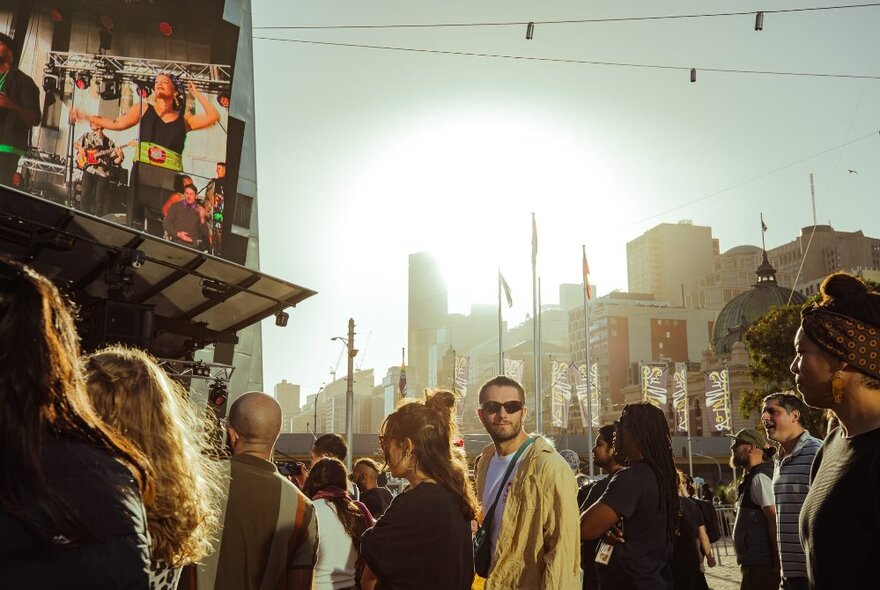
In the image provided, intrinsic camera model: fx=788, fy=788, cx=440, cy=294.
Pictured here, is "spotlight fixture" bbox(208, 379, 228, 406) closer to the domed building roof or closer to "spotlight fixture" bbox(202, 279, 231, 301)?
"spotlight fixture" bbox(202, 279, 231, 301)

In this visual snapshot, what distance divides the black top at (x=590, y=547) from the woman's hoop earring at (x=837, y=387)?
9.85 ft

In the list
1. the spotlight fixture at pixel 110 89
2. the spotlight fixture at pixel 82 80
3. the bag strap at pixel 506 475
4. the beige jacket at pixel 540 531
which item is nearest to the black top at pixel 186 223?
the spotlight fixture at pixel 110 89

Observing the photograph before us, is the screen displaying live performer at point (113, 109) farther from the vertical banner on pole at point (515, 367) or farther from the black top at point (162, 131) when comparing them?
the vertical banner on pole at point (515, 367)

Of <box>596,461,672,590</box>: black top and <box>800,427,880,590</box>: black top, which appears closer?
<box>800,427,880,590</box>: black top

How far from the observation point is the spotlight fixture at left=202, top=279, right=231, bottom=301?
1413cm

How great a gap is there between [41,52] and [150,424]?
2026 centimetres

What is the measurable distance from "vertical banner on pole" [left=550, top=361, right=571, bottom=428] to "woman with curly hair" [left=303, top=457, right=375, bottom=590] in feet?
130

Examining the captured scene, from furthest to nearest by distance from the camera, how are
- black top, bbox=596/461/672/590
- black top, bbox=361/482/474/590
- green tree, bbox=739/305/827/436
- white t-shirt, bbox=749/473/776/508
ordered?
green tree, bbox=739/305/827/436, white t-shirt, bbox=749/473/776/508, black top, bbox=596/461/672/590, black top, bbox=361/482/474/590

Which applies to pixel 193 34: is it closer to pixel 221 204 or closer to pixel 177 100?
pixel 177 100

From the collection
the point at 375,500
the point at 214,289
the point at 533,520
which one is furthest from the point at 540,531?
the point at 214,289

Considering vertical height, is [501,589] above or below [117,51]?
below

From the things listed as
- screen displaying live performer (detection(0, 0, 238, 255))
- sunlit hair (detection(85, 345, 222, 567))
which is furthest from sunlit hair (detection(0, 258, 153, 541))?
screen displaying live performer (detection(0, 0, 238, 255))

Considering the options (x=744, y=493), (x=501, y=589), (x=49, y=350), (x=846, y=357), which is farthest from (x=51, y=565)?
(x=744, y=493)

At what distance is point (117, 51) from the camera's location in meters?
20.7
